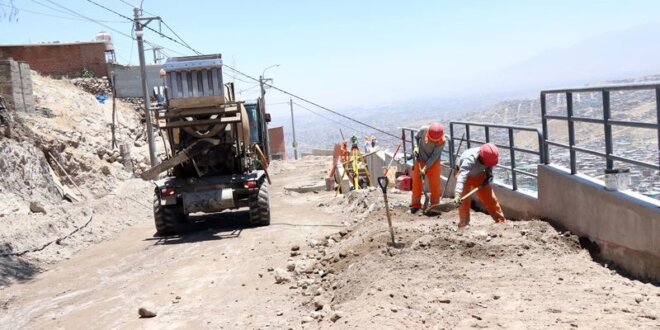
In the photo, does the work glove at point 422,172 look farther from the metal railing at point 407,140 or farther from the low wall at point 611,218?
the metal railing at point 407,140

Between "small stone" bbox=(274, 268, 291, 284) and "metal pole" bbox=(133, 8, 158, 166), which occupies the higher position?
"metal pole" bbox=(133, 8, 158, 166)

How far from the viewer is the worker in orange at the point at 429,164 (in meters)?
10.1

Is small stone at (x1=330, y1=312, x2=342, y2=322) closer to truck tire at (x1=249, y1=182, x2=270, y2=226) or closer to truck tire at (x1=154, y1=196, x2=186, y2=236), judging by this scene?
truck tire at (x1=249, y1=182, x2=270, y2=226)

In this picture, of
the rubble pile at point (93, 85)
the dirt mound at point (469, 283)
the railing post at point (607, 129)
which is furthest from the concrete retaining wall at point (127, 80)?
the railing post at point (607, 129)

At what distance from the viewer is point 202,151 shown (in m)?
12.2

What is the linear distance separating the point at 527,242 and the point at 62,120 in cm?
1991

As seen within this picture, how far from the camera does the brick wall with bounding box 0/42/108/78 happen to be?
33281 mm

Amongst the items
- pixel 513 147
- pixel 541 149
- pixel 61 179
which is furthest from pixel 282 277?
pixel 61 179

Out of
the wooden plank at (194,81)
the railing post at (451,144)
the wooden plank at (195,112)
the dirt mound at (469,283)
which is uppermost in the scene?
the wooden plank at (194,81)

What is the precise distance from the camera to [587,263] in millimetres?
5848

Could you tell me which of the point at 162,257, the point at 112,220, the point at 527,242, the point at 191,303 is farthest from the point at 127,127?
the point at 527,242

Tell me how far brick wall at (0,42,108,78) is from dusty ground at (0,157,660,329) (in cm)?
2568

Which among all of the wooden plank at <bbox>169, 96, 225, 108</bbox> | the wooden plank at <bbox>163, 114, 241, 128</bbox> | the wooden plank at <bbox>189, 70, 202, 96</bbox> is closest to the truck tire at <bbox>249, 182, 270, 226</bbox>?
the wooden plank at <bbox>163, 114, 241, 128</bbox>

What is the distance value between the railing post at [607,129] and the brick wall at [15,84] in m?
17.5
